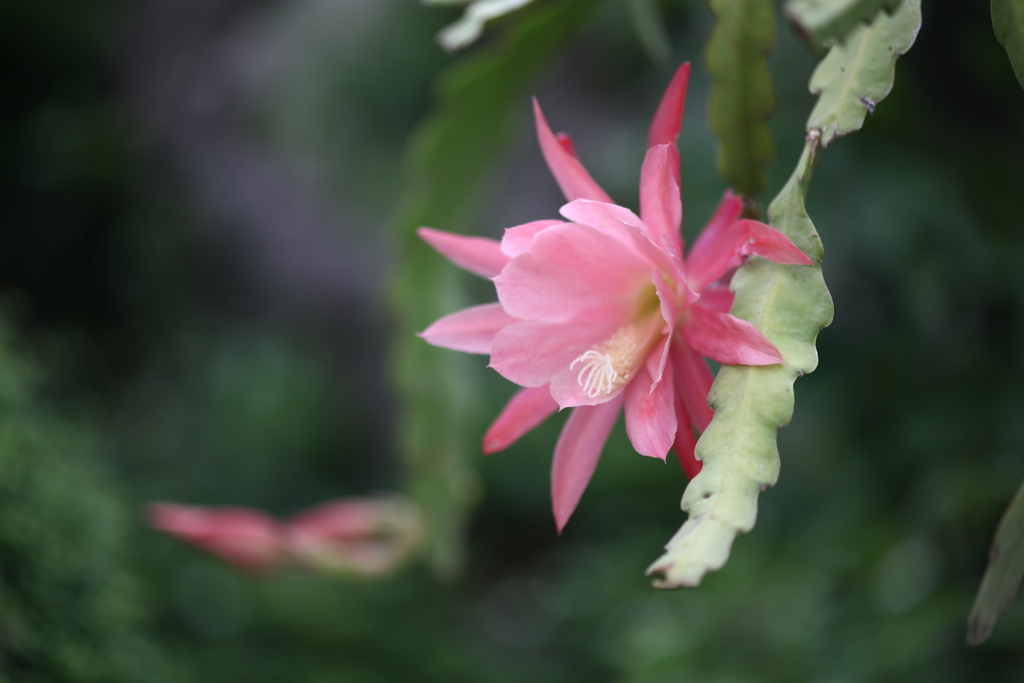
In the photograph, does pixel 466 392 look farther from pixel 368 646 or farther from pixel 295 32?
pixel 295 32

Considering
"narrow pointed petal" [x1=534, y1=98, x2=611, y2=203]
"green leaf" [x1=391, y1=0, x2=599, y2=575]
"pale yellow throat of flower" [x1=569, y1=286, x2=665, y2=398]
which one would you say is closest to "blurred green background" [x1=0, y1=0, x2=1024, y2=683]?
"green leaf" [x1=391, y1=0, x2=599, y2=575]

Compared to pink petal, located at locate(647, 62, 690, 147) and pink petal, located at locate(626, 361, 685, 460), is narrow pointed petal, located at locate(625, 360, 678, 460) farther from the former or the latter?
pink petal, located at locate(647, 62, 690, 147)

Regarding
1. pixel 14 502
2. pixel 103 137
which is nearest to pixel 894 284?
pixel 14 502

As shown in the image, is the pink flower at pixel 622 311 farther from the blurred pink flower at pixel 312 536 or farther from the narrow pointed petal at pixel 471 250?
the blurred pink flower at pixel 312 536

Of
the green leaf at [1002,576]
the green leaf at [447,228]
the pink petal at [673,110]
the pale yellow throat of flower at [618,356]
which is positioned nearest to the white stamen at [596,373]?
the pale yellow throat of flower at [618,356]

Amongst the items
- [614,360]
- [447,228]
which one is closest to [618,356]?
[614,360]
